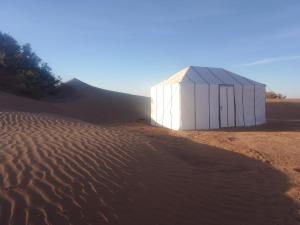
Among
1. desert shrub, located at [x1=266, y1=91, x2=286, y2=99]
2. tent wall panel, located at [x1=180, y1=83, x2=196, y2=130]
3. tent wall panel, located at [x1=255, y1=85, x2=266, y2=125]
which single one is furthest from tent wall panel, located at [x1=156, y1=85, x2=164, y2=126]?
desert shrub, located at [x1=266, y1=91, x2=286, y2=99]

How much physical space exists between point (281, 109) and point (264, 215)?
1170 inches

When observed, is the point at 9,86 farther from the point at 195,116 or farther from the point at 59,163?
the point at 59,163

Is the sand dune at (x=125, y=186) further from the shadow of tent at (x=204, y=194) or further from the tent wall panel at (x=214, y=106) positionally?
the tent wall panel at (x=214, y=106)

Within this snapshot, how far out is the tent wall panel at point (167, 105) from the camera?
18.4m

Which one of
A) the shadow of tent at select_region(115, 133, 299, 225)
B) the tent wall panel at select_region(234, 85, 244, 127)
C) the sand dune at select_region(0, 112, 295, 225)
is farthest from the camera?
the tent wall panel at select_region(234, 85, 244, 127)

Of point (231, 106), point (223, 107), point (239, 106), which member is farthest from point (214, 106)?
point (239, 106)

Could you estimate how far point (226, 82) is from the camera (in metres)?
18.6

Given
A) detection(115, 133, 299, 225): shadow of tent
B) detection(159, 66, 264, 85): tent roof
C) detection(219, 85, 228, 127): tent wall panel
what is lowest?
detection(115, 133, 299, 225): shadow of tent

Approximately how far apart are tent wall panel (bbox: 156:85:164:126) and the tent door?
3429mm

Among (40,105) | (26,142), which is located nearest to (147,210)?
(26,142)

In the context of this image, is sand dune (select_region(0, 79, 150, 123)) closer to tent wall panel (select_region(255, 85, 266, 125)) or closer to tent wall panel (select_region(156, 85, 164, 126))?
tent wall panel (select_region(156, 85, 164, 126))

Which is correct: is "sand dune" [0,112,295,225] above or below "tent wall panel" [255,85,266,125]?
below

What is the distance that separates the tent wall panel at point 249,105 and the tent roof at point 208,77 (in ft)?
1.41

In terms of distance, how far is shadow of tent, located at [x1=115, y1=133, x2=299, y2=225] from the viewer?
15.7 ft
